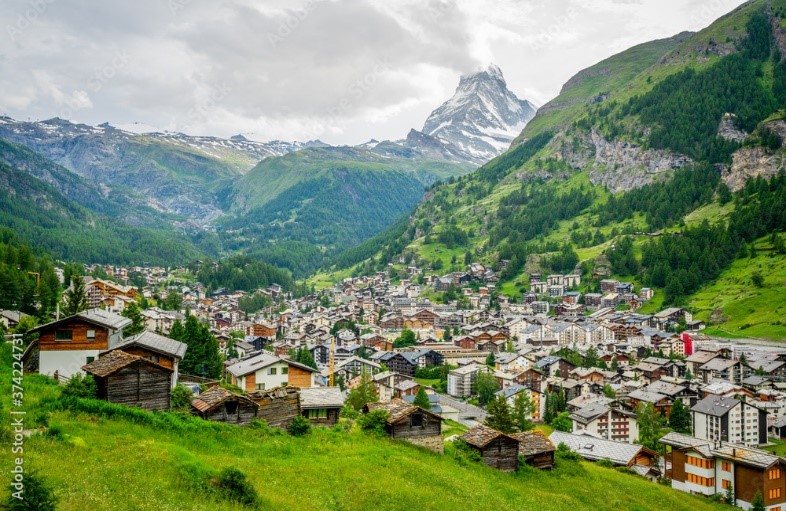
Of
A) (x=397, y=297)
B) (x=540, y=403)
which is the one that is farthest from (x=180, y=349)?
(x=397, y=297)

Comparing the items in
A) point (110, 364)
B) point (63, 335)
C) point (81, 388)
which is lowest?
point (81, 388)

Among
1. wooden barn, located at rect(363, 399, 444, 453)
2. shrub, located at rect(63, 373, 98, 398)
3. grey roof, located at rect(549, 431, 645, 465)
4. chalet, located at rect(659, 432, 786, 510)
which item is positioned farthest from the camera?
grey roof, located at rect(549, 431, 645, 465)

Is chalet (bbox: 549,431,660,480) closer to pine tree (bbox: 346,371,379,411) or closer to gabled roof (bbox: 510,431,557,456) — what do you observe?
pine tree (bbox: 346,371,379,411)

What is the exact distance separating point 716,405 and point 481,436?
57834 mm

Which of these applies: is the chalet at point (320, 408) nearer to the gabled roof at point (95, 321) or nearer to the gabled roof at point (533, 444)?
the gabled roof at point (533, 444)

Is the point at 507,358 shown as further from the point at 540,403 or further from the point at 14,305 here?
the point at 14,305

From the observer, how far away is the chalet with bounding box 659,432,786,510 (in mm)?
57656

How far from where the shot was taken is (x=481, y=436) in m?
39.5

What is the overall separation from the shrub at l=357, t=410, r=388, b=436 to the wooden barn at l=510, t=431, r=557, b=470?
28.8 feet

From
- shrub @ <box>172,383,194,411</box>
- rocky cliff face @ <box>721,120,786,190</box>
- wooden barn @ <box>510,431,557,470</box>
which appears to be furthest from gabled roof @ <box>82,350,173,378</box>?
rocky cliff face @ <box>721,120,786,190</box>

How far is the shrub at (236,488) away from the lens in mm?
23062

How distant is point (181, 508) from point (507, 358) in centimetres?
10418

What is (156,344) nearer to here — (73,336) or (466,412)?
(73,336)
